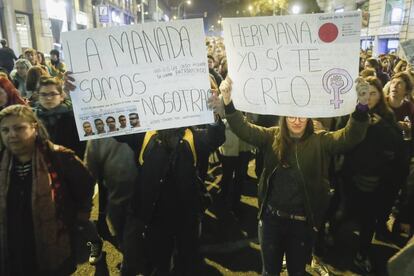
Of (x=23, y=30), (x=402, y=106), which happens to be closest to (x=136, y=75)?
(x=402, y=106)

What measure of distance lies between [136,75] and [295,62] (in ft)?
3.91

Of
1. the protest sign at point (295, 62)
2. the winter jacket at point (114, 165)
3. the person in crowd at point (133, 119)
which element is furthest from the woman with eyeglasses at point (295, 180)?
the winter jacket at point (114, 165)

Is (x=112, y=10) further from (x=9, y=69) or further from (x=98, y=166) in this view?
(x=98, y=166)

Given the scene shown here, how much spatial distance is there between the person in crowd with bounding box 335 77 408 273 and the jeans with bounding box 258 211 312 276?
1.25 meters

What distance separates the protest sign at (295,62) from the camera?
263 cm

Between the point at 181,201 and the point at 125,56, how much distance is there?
129cm

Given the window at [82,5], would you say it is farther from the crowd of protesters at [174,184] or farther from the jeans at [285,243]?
the jeans at [285,243]

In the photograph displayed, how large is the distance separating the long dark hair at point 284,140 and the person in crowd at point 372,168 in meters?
0.99

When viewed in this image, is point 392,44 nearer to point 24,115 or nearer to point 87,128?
point 87,128

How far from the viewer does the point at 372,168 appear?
11.8 ft

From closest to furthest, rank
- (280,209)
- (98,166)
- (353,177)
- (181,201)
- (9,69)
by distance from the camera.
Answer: (280,209)
(181,201)
(98,166)
(353,177)
(9,69)

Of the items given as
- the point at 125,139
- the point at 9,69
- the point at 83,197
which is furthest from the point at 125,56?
the point at 9,69

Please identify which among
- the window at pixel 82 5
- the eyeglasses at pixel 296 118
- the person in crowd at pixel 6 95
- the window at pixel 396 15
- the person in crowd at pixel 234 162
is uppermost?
the window at pixel 82 5

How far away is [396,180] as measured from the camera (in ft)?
12.5
